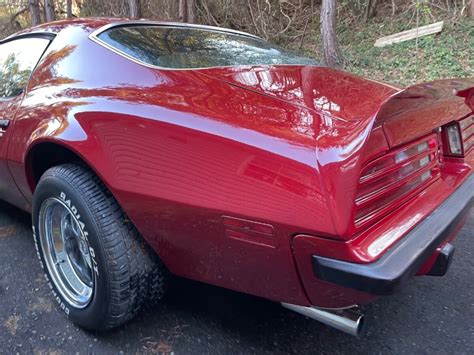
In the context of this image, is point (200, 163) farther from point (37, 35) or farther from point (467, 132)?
point (37, 35)

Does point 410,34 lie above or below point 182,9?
below

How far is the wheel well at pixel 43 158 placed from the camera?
200 cm

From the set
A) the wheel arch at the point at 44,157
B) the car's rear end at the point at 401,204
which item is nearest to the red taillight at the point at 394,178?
the car's rear end at the point at 401,204

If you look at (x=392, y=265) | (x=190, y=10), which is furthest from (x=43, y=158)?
(x=190, y=10)

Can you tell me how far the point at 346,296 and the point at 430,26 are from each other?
8.05 m

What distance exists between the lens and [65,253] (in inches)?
83.3

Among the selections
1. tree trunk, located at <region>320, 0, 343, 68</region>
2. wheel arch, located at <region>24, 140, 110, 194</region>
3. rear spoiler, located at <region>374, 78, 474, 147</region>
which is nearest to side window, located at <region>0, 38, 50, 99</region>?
wheel arch, located at <region>24, 140, 110, 194</region>

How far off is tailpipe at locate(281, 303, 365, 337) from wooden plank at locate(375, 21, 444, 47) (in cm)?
780

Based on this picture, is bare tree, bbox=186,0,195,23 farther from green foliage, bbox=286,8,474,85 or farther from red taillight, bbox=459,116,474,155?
red taillight, bbox=459,116,474,155

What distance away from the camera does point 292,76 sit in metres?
1.95

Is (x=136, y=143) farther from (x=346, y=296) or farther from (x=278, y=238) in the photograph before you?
(x=346, y=296)

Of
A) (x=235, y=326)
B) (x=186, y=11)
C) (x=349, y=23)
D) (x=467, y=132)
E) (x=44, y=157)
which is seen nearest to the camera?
(x=235, y=326)

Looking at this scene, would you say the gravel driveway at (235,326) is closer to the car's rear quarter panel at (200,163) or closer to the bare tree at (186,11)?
the car's rear quarter panel at (200,163)

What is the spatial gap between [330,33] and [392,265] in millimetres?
6762
